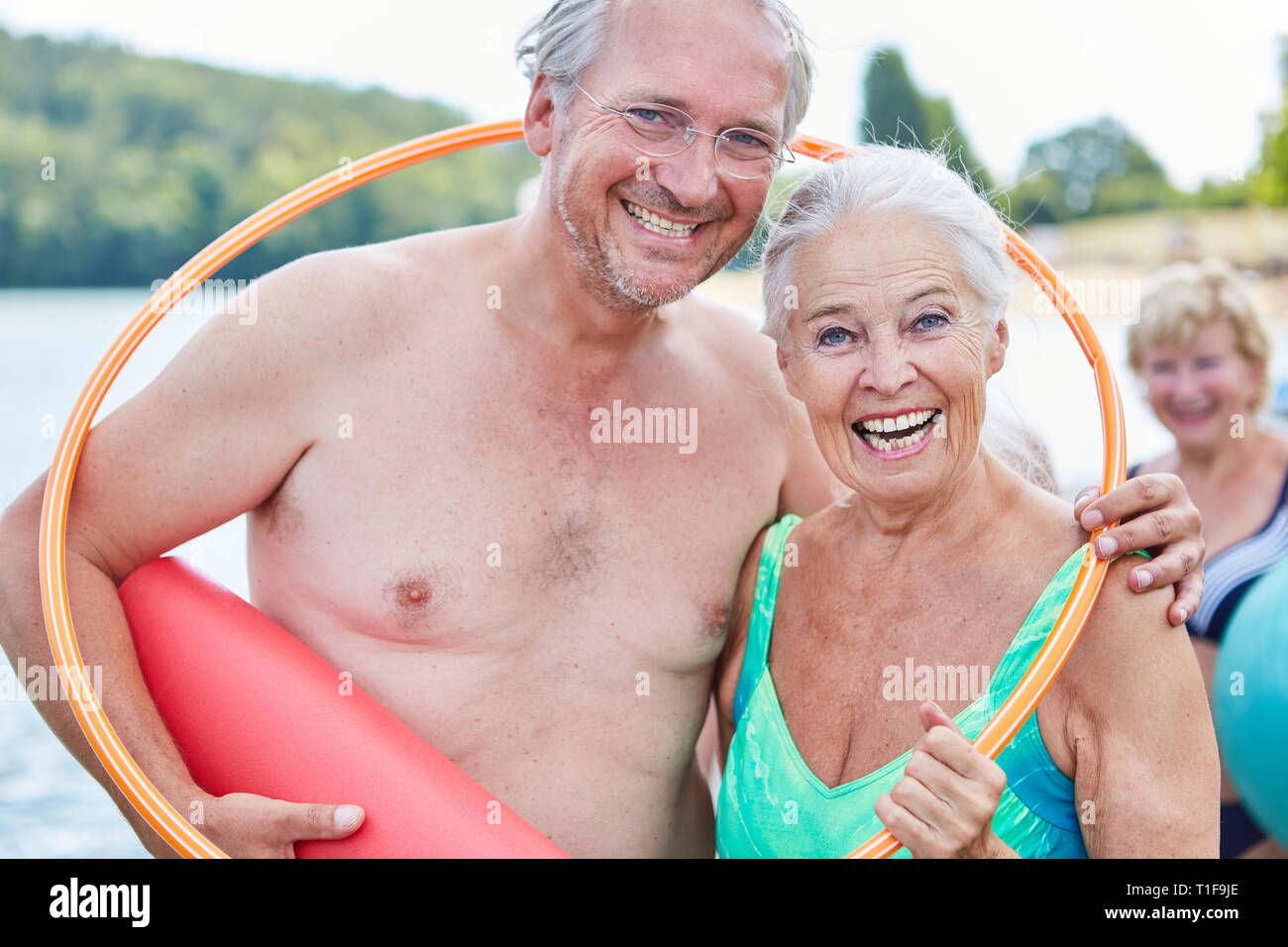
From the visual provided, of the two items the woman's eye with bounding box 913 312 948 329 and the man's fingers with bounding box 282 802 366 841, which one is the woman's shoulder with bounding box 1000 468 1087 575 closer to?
the woman's eye with bounding box 913 312 948 329

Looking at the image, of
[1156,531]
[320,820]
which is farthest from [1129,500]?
[320,820]

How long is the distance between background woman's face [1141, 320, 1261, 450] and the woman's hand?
2927 millimetres

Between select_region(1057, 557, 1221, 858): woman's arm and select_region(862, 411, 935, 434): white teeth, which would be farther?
select_region(862, 411, 935, 434): white teeth

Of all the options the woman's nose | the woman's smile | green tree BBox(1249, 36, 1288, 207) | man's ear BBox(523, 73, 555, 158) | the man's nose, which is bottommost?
the woman's smile

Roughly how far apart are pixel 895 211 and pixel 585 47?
804 millimetres

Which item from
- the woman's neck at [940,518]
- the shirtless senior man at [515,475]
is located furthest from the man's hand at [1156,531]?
the shirtless senior man at [515,475]

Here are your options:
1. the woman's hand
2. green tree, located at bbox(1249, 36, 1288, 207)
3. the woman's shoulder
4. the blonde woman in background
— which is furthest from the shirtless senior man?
green tree, located at bbox(1249, 36, 1288, 207)

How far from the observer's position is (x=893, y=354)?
2.08 meters

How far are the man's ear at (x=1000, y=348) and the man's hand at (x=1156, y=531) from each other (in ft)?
0.97

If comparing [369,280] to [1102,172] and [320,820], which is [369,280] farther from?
[1102,172]

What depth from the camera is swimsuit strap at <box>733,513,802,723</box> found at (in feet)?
7.91

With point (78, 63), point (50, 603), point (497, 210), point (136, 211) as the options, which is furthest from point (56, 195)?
point (50, 603)
